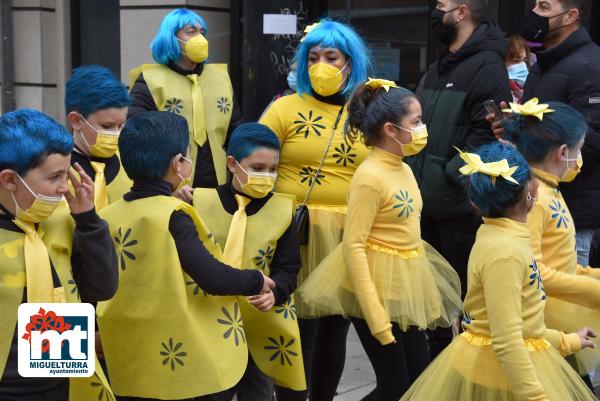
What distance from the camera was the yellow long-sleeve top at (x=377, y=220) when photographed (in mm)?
4059

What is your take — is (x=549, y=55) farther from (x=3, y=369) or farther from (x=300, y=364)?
(x=3, y=369)

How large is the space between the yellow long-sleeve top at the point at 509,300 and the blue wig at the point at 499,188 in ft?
0.17

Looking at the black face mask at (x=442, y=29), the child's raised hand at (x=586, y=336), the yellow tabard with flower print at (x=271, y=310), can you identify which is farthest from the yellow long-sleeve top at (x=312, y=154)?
the child's raised hand at (x=586, y=336)

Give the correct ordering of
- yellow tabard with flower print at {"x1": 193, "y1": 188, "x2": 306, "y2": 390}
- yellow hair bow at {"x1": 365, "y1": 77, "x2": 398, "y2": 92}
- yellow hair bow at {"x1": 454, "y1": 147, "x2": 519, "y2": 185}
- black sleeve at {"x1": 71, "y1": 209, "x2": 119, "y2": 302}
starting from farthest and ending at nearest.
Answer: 1. yellow hair bow at {"x1": 365, "y1": 77, "x2": 398, "y2": 92}
2. yellow tabard with flower print at {"x1": 193, "y1": 188, "x2": 306, "y2": 390}
3. yellow hair bow at {"x1": 454, "y1": 147, "x2": 519, "y2": 185}
4. black sleeve at {"x1": 71, "y1": 209, "x2": 119, "y2": 302}

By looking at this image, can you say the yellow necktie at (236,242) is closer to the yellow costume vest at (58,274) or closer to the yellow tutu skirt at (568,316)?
the yellow costume vest at (58,274)

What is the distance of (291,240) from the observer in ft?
13.3

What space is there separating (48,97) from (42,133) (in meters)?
7.01

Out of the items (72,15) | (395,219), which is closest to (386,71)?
(72,15)

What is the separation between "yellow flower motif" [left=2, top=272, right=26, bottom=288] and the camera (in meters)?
2.95

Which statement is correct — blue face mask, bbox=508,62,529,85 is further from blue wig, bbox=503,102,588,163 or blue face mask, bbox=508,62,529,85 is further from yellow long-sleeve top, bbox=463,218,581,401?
yellow long-sleeve top, bbox=463,218,581,401

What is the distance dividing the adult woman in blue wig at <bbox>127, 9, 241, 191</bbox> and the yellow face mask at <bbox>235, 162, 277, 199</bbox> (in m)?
1.53

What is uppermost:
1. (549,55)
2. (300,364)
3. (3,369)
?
(549,55)

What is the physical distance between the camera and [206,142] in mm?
5602

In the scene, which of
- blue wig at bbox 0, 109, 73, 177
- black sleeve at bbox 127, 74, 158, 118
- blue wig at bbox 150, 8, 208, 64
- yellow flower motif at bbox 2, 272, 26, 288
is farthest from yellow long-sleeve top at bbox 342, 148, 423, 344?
blue wig at bbox 150, 8, 208, 64
